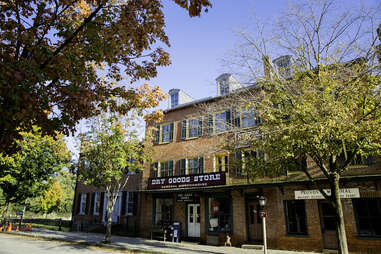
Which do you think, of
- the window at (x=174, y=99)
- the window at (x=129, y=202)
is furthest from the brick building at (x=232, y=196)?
the window at (x=129, y=202)

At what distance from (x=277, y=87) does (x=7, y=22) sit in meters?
8.39

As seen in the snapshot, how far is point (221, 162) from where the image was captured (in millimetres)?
17172

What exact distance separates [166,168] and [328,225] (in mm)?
11309

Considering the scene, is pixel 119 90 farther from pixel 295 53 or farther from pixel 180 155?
pixel 180 155

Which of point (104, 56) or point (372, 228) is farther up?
point (104, 56)

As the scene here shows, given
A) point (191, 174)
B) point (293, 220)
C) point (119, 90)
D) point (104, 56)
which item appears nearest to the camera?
point (104, 56)

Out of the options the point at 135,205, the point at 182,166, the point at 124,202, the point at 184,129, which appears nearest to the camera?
the point at 182,166

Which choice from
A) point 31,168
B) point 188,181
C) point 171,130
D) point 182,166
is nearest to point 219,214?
point 188,181

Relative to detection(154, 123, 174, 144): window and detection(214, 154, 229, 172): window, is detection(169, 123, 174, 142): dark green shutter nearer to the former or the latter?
detection(154, 123, 174, 144): window

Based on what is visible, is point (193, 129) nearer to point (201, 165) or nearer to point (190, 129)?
point (190, 129)

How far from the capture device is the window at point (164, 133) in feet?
67.2

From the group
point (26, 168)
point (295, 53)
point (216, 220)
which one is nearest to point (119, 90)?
point (295, 53)

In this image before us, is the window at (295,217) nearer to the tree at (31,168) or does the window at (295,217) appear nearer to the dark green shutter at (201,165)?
the dark green shutter at (201,165)

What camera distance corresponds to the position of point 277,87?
32.0ft
